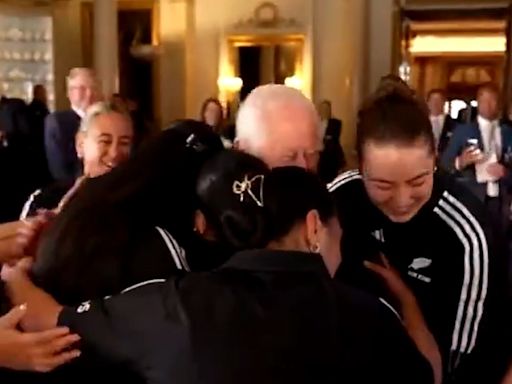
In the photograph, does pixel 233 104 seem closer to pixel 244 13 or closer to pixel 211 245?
pixel 244 13

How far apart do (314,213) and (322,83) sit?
10.8m

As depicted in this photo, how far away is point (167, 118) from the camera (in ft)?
49.0

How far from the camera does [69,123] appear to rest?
18.9 feet

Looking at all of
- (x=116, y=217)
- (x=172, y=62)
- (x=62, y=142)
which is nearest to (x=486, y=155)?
(x=62, y=142)

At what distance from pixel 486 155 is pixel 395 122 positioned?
4.71m

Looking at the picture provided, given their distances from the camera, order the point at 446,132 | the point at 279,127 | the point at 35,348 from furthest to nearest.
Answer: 1. the point at 446,132
2. the point at 279,127
3. the point at 35,348

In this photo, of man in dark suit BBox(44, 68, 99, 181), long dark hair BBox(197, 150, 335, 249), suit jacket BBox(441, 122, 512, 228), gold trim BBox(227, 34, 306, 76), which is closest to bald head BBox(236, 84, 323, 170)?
long dark hair BBox(197, 150, 335, 249)

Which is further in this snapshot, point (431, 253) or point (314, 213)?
point (431, 253)

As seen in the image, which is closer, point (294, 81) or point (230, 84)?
point (294, 81)

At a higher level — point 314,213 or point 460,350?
point 314,213

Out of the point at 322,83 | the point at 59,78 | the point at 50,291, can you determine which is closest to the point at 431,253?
the point at 50,291

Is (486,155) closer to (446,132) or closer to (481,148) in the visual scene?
(481,148)

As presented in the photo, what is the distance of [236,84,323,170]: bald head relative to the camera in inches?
94.0

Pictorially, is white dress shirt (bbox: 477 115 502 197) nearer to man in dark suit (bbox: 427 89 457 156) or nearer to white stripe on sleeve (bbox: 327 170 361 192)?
man in dark suit (bbox: 427 89 457 156)
